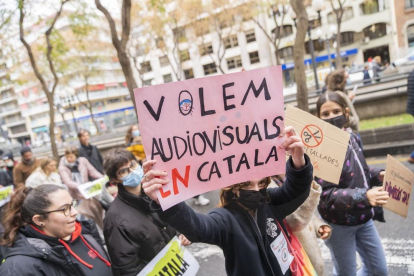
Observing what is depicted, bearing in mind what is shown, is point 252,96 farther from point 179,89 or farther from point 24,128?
point 24,128

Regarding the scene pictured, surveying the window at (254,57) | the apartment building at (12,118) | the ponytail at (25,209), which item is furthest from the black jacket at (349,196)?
the apartment building at (12,118)

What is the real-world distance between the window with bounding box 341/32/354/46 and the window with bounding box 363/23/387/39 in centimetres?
149

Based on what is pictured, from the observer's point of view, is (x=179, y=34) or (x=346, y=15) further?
(x=346, y=15)

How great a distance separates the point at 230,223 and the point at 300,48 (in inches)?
230

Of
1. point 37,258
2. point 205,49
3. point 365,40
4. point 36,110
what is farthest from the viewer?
point 36,110

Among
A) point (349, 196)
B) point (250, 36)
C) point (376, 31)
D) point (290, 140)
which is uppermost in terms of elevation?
point (250, 36)

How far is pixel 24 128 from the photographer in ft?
173

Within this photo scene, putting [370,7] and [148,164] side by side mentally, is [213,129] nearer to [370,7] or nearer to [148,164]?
[148,164]

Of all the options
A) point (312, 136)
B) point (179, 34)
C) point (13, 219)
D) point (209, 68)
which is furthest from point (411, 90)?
point (209, 68)

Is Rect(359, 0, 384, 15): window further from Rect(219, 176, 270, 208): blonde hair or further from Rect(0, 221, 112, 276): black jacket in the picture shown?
Rect(0, 221, 112, 276): black jacket

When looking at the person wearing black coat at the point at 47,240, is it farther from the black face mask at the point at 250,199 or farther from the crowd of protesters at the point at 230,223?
the black face mask at the point at 250,199

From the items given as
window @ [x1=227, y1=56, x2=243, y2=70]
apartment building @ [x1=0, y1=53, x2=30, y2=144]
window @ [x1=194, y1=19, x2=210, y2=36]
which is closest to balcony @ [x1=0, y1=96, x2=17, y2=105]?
apartment building @ [x1=0, y1=53, x2=30, y2=144]

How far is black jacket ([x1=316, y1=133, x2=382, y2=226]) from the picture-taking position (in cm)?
202

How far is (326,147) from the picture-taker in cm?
195
